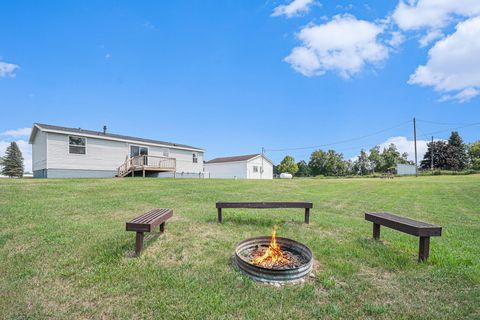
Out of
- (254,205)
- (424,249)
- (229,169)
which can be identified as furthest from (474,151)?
(254,205)

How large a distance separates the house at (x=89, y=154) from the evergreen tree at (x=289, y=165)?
45425 mm

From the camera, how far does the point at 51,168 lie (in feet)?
57.8

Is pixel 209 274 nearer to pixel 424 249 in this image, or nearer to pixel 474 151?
pixel 424 249

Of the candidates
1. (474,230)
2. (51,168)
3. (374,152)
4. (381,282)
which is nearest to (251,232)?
(381,282)

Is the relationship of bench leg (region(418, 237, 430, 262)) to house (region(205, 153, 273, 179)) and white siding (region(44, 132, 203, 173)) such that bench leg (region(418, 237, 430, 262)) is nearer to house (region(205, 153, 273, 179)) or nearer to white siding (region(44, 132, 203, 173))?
white siding (region(44, 132, 203, 173))

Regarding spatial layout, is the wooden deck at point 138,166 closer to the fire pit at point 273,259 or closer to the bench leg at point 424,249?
the fire pit at point 273,259

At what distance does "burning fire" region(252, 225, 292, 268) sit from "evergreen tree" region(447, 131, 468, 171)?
69018 mm

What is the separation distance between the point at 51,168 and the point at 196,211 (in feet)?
51.9

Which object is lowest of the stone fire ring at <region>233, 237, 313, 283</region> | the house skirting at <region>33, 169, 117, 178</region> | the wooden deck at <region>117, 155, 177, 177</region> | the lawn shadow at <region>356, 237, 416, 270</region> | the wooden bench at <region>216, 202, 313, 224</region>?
the lawn shadow at <region>356, 237, 416, 270</region>

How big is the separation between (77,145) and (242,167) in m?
22.7

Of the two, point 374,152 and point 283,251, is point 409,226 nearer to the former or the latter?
point 283,251

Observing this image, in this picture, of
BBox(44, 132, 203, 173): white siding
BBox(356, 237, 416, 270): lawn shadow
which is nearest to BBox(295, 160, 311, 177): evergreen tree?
BBox(44, 132, 203, 173): white siding

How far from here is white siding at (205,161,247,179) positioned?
123 feet

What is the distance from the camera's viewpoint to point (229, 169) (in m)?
39.0
